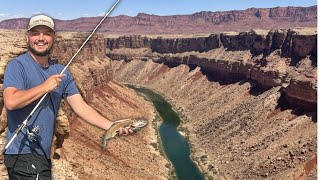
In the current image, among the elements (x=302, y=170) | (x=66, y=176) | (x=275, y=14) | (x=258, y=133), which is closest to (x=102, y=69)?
(x=258, y=133)

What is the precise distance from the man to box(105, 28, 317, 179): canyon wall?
29.6 m

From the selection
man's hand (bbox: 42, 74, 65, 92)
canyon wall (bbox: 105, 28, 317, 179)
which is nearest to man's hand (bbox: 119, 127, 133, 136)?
man's hand (bbox: 42, 74, 65, 92)

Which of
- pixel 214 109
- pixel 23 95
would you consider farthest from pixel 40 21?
pixel 214 109

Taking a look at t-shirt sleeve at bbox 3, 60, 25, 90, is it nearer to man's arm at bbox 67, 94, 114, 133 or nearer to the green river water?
man's arm at bbox 67, 94, 114, 133

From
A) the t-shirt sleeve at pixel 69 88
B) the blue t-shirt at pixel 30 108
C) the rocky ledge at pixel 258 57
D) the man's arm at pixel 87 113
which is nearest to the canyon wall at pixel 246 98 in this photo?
the rocky ledge at pixel 258 57

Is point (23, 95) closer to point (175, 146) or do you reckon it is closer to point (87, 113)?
point (87, 113)

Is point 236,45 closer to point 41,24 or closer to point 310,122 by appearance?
point 310,122

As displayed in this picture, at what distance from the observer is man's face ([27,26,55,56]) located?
5871mm

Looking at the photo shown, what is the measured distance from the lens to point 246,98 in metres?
60.5

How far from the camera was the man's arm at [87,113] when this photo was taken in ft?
21.4

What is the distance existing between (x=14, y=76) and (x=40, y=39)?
637 millimetres

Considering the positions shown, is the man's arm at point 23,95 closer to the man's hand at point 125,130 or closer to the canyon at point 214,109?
the man's hand at point 125,130

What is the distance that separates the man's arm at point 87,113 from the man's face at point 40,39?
0.97 metres

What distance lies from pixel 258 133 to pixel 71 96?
41.6 metres
